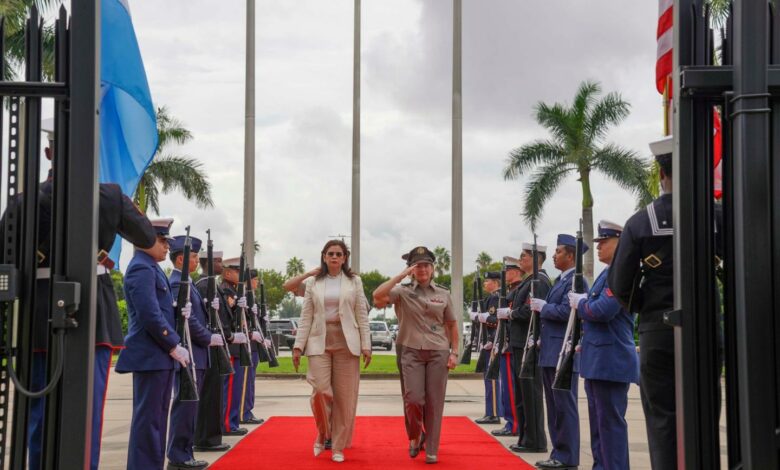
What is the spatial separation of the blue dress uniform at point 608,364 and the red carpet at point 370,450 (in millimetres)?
1868

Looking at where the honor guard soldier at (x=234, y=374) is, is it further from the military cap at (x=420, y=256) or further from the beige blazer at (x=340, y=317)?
the military cap at (x=420, y=256)

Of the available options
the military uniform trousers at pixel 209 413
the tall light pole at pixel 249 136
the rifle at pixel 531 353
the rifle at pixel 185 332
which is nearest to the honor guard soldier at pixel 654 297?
the rifle at pixel 185 332

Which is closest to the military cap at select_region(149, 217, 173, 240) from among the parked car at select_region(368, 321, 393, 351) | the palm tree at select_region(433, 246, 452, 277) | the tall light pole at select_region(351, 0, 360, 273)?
the tall light pole at select_region(351, 0, 360, 273)

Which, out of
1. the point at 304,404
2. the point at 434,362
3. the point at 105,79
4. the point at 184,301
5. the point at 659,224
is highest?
the point at 105,79

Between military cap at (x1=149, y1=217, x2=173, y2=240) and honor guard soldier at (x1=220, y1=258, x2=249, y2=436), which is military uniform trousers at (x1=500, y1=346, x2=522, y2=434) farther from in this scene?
military cap at (x1=149, y1=217, x2=173, y2=240)

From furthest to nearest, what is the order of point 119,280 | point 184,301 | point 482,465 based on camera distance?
point 119,280 < point 482,465 < point 184,301

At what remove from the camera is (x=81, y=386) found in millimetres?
3504

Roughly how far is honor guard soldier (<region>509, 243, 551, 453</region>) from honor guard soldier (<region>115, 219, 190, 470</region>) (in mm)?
4092

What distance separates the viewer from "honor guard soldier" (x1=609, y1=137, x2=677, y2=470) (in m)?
4.65

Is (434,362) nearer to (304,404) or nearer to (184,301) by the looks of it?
(184,301)

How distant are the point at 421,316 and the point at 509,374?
221 cm

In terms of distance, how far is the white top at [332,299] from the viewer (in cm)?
982

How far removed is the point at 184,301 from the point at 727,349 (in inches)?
221

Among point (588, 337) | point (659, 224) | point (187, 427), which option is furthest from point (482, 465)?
point (659, 224)
